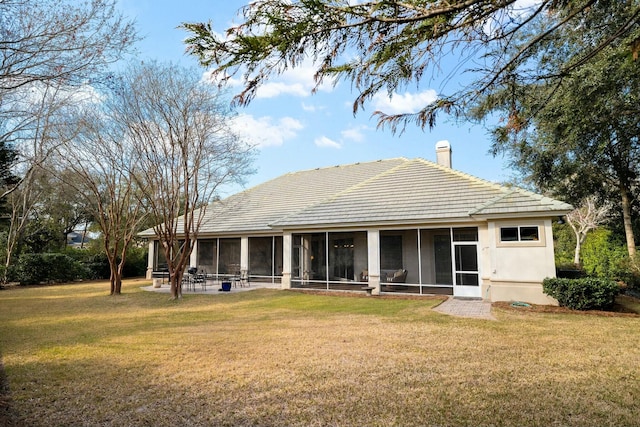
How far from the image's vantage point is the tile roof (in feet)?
41.1

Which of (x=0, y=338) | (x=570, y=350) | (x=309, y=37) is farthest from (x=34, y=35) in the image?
(x=570, y=350)

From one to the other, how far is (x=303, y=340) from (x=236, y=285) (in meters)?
11.9

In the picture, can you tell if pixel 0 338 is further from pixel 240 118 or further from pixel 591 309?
pixel 591 309

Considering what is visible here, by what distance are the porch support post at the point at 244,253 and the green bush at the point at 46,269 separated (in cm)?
1225

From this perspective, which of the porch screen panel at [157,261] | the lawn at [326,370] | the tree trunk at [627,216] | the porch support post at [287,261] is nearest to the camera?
the lawn at [326,370]

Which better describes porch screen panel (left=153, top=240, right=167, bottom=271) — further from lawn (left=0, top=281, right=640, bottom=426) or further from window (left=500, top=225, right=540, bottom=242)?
window (left=500, top=225, right=540, bottom=242)

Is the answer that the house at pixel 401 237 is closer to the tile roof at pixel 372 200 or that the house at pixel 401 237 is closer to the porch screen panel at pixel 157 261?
the tile roof at pixel 372 200

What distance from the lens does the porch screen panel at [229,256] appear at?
809 inches

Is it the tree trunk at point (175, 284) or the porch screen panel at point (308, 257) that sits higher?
the porch screen panel at point (308, 257)

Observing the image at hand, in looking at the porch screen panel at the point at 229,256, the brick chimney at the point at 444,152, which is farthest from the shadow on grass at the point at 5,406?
the brick chimney at the point at 444,152

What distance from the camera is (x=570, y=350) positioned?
6465 millimetres

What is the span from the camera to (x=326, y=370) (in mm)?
5547

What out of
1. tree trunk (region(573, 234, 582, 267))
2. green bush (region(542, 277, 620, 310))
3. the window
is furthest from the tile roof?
tree trunk (region(573, 234, 582, 267))

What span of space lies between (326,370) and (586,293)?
8.90 m
